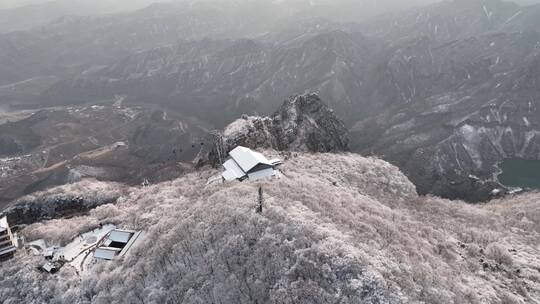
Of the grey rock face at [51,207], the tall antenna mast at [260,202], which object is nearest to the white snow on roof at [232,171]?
the tall antenna mast at [260,202]

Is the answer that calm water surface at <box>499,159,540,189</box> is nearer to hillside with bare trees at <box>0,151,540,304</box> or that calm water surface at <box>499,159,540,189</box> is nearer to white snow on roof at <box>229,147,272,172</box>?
hillside with bare trees at <box>0,151,540,304</box>

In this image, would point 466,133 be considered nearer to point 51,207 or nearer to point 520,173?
point 520,173

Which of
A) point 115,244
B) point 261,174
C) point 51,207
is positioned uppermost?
point 261,174

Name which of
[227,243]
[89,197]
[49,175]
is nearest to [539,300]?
[227,243]

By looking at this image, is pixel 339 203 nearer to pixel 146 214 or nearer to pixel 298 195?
pixel 298 195

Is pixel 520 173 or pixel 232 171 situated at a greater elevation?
pixel 232 171

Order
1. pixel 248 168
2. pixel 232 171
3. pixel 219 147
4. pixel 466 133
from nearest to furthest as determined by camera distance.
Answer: pixel 248 168 < pixel 232 171 < pixel 219 147 < pixel 466 133

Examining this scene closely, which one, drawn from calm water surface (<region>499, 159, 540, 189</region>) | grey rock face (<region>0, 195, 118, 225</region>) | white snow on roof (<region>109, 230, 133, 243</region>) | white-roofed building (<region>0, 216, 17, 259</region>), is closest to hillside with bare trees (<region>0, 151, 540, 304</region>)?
white-roofed building (<region>0, 216, 17, 259</region>)

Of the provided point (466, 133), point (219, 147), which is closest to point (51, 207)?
point (219, 147)
